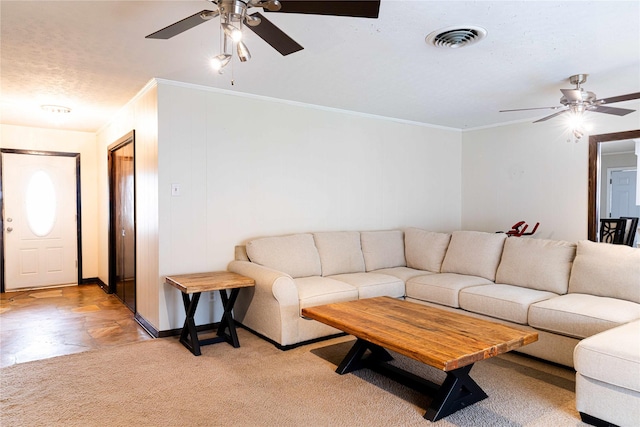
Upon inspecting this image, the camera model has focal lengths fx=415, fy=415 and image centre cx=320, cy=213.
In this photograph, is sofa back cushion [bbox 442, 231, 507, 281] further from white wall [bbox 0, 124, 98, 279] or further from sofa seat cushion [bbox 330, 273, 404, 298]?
white wall [bbox 0, 124, 98, 279]

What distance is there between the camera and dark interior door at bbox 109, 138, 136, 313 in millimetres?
4578

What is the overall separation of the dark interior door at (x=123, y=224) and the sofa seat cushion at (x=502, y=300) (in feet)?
11.2

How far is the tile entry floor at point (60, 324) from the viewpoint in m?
3.55

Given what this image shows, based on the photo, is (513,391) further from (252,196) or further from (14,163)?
(14,163)

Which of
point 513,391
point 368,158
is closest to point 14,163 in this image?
point 368,158

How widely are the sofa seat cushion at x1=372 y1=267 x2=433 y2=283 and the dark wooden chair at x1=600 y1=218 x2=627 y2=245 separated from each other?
6.65 ft

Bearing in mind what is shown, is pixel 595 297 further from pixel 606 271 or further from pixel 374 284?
pixel 374 284

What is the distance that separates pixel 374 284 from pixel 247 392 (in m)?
1.74

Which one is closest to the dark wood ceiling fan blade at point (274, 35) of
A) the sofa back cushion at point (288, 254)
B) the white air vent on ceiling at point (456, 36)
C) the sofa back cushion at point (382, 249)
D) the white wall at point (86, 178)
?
the white air vent on ceiling at point (456, 36)

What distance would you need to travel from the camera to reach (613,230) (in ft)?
15.1

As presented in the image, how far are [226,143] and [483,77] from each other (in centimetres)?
245

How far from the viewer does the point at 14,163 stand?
19.4ft

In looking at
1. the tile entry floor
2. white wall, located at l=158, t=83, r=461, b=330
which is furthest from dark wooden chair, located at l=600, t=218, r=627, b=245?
the tile entry floor

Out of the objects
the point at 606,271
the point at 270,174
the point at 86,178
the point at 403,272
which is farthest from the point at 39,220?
the point at 606,271
